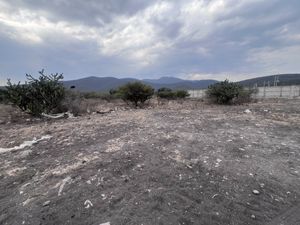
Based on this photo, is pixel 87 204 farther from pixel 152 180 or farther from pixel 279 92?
pixel 279 92

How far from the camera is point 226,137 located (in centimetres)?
519

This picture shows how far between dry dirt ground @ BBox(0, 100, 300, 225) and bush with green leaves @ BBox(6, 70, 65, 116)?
15.9 ft

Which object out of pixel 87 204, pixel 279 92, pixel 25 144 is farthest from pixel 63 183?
pixel 279 92

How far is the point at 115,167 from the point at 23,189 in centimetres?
127

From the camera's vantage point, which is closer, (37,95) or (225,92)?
(37,95)

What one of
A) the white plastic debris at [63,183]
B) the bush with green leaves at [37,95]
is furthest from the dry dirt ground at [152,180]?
the bush with green leaves at [37,95]

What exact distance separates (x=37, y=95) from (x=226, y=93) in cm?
1075

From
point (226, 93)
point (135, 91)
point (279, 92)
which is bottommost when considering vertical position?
point (279, 92)

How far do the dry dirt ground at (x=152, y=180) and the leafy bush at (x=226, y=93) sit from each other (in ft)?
29.9

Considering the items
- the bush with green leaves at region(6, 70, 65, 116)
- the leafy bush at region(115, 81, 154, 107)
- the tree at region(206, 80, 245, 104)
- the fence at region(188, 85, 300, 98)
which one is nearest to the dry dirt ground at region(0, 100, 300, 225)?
the bush with green leaves at region(6, 70, 65, 116)

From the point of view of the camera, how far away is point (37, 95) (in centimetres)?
1037

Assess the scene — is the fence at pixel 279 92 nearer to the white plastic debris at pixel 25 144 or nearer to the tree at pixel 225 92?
the tree at pixel 225 92

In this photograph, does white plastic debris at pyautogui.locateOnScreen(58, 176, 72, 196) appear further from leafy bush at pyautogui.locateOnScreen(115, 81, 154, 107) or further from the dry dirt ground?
leafy bush at pyautogui.locateOnScreen(115, 81, 154, 107)

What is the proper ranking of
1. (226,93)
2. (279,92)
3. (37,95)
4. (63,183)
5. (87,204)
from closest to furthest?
(87,204) → (63,183) → (37,95) → (226,93) → (279,92)
